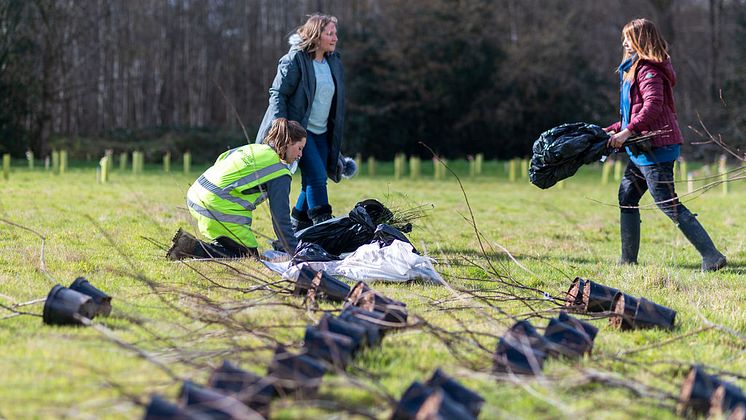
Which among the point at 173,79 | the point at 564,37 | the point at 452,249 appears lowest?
the point at 452,249

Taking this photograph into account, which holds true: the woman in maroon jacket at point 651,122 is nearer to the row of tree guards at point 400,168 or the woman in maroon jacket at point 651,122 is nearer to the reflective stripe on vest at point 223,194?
the reflective stripe on vest at point 223,194

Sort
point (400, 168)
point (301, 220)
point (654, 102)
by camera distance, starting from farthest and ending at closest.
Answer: point (400, 168) → point (301, 220) → point (654, 102)

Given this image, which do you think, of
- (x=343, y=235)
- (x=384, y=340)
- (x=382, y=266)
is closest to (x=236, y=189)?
(x=343, y=235)

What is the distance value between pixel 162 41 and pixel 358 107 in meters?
6.66

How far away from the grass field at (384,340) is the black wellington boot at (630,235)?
174 millimetres

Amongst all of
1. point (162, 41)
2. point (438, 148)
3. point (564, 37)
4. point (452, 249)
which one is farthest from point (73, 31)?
point (452, 249)

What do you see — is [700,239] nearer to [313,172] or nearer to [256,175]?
[313,172]

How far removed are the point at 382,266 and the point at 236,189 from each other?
1.25m

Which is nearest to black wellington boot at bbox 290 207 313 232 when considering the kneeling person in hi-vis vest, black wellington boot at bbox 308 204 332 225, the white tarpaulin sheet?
black wellington boot at bbox 308 204 332 225

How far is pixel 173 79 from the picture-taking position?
28469 mm

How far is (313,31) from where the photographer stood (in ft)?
21.9

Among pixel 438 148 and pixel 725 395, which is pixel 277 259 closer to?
pixel 725 395

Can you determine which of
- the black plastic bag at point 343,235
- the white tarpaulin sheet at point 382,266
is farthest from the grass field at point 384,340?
the black plastic bag at point 343,235

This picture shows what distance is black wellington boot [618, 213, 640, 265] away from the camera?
638cm
